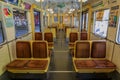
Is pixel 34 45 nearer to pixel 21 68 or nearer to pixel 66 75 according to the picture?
pixel 21 68

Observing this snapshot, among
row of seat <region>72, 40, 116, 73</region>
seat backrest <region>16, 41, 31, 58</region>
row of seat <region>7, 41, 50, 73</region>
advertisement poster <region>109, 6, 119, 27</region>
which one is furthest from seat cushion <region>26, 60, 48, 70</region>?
advertisement poster <region>109, 6, 119, 27</region>

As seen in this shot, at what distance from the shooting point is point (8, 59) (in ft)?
11.0

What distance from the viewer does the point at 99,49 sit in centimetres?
369

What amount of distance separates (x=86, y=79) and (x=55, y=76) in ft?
2.87

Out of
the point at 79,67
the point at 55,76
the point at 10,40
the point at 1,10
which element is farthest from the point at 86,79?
the point at 1,10

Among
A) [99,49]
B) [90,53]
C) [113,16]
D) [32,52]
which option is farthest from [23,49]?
[113,16]

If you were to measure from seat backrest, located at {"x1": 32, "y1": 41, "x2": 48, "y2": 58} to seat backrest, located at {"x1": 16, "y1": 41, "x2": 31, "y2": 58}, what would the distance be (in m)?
0.17

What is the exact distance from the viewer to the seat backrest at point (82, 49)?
3.67m

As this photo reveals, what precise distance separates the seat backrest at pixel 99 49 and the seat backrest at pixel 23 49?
1894 mm

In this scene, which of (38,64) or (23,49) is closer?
(38,64)

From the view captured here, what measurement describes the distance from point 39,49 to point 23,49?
46 cm

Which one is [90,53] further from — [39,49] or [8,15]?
[8,15]

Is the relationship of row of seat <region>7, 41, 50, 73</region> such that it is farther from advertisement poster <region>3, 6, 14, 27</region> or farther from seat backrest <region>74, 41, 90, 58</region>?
seat backrest <region>74, 41, 90, 58</region>

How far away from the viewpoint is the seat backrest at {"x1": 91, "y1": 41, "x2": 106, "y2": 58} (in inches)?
145
